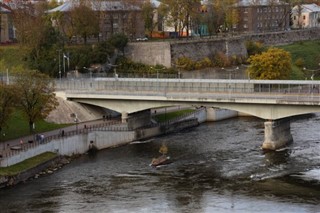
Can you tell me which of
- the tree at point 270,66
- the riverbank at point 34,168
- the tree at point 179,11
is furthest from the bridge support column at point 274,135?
the tree at point 179,11

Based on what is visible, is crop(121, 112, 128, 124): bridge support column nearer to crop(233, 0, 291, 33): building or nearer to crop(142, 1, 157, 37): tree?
crop(142, 1, 157, 37): tree

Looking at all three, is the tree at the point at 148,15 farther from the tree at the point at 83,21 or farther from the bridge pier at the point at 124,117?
the bridge pier at the point at 124,117

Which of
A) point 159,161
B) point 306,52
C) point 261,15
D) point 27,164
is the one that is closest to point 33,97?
point 27,164

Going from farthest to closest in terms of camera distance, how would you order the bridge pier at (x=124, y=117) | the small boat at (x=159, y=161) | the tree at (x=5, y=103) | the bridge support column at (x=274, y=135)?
the bridge pier at (x=124, y=117), the bridge support column at (x=274, y=135), the tree at (x=5, y=103), the small boat at (x=159, y=161)

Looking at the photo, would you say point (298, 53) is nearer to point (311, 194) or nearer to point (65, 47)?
point (65, 47)

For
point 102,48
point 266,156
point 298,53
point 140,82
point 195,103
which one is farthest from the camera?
point 298,53

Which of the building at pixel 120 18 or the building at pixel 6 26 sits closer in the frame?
the building at pixel 6 26

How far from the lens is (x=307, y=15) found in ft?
582

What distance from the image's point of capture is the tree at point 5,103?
6425 cm

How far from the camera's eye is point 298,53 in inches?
5266

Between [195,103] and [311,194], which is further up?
[195,103]

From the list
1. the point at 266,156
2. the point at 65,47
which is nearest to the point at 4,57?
the point at 65,47

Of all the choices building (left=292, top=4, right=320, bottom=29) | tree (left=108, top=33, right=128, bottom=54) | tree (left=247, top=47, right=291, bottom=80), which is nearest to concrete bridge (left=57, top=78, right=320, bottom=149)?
tree (left=247, top=47, right=291, bottom=80)

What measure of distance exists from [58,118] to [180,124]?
47.7 feet
